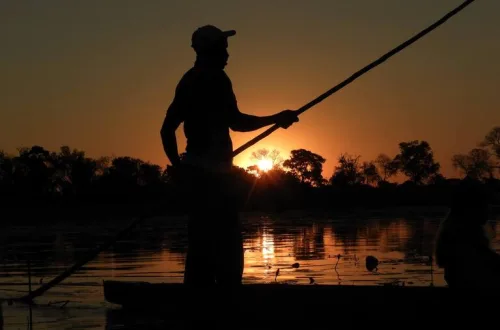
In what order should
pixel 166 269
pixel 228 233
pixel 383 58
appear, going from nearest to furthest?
pixel 228 233
pixel 383 58
pixel 166 269

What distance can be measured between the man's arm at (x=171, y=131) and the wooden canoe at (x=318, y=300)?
38.4 inches

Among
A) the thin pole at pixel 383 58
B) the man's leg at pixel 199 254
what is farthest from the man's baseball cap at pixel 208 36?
the man's leg at pixel 199 254

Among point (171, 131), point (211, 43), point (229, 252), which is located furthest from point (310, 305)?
point (211, 43)

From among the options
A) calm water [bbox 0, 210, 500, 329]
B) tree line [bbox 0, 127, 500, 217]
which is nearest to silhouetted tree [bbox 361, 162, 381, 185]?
tree line [bbox 0, 127, 500, 217]

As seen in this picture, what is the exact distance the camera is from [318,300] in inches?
236

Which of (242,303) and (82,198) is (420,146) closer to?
(82,198)

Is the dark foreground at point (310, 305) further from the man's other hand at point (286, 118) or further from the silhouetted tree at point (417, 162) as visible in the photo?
the silhouetted tree at point (417, 162)

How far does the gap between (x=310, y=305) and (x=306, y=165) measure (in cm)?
9415

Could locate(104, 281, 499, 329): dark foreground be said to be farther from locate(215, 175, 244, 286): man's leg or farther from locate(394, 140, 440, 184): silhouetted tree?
locate(394, 140, 440, 184): silhouetted tree

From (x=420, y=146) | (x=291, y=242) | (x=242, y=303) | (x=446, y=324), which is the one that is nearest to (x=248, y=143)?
(x=242, y=303)

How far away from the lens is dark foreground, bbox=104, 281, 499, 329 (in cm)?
529

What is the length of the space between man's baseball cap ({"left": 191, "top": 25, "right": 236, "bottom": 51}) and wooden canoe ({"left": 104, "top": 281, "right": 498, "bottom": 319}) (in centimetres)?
169

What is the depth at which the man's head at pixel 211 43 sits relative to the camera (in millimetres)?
5680

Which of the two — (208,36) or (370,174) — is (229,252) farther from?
(370,174)
